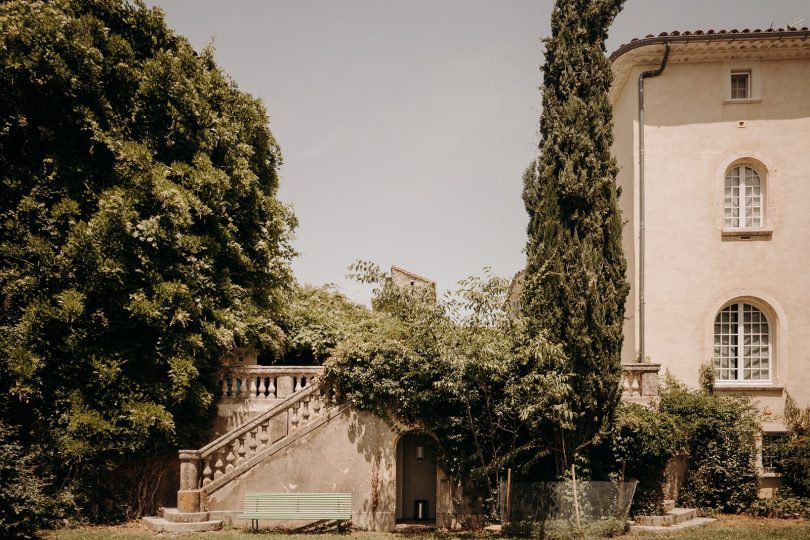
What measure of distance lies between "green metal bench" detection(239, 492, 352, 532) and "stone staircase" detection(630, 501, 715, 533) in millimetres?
6489

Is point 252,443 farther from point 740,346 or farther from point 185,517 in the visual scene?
point 740,346

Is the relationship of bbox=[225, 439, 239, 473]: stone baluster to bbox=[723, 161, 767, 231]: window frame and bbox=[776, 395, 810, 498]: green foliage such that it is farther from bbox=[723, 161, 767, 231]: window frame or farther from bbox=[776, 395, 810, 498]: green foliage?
bbox=[723, 161, 767, 231]: window frame

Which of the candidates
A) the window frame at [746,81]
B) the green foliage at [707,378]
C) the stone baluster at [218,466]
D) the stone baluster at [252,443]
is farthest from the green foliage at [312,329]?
the window frame at [746,81]

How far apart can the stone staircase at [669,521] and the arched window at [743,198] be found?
818 cm

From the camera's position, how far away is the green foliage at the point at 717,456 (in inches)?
629

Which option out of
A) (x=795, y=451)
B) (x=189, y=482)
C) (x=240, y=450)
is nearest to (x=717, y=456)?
(x=795, y=451)

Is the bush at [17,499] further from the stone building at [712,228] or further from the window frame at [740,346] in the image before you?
the window frame at [740,346]

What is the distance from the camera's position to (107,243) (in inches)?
582

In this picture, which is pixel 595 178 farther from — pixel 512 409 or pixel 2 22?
pixel 2 22

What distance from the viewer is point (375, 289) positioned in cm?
1495

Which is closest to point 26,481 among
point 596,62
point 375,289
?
point 375,289

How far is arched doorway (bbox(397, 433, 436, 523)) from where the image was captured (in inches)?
682

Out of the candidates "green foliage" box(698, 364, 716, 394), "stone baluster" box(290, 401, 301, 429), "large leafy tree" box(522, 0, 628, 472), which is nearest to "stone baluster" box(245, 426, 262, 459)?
"stone baluster" box(290, 401, 301, 429)

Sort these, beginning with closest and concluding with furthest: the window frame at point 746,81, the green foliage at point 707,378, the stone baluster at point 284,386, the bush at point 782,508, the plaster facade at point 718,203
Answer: the bush at point 782,508 < the stone baluster at point 284,386 < the green foliage at point 707,378 < the plaster facade at point 718,203 < the window frame at point 746,81
